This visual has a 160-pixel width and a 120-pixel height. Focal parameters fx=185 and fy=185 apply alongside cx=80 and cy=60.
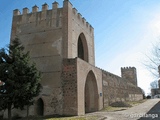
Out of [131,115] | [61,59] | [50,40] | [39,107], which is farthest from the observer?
[50,40]

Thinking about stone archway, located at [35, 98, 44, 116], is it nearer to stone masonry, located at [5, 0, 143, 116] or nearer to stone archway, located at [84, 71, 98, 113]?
stone masonry, located at [5, 0, 143, 116]

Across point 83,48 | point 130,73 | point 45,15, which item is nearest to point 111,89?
point 83,48

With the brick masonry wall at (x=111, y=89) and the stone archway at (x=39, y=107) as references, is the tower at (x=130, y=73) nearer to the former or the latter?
the brick masonry wall at (x=111, y=89)

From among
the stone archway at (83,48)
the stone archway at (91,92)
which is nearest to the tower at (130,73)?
the stone archway at (83,48)

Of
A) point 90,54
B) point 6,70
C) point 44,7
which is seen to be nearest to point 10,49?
point 6,70

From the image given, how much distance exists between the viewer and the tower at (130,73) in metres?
46.9

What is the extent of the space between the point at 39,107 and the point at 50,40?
5.92 metres

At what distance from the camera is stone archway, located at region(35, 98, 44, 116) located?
15297 millimetres

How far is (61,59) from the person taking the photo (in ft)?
51.7

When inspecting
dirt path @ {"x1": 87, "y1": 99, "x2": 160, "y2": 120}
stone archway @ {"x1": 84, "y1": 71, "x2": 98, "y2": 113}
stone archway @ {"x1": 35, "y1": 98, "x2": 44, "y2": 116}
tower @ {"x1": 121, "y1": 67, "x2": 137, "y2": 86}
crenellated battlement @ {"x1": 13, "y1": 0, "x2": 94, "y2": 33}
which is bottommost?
dirt path @ {"x1": 87, "y1": 99, "x2": 160, "y2": 120}

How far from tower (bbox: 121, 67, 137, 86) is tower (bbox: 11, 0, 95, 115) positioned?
31.1m

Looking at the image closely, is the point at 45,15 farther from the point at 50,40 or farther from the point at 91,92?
the point at 91,92

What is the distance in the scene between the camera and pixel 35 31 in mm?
17562

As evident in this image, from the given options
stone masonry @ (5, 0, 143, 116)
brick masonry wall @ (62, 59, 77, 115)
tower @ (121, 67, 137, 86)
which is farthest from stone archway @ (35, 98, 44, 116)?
tower @ (121, 67, 137, 86)
